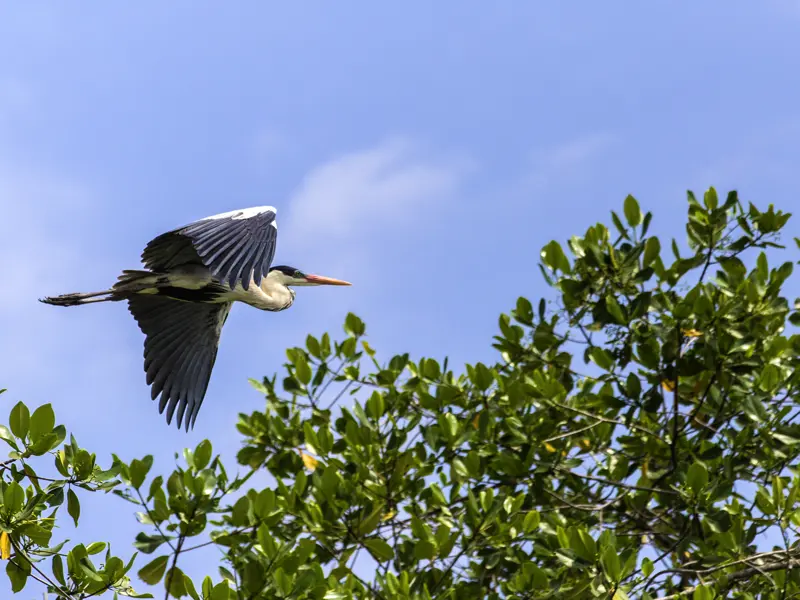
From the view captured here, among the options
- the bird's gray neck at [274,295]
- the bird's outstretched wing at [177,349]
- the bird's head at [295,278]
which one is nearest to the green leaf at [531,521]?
the bird's outstretched wing at [177,349]

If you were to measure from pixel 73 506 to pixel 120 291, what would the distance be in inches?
107

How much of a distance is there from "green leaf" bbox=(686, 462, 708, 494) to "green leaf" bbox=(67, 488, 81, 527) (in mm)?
2578

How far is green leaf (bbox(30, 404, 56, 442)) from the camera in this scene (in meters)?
3.80

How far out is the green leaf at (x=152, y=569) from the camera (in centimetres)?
445

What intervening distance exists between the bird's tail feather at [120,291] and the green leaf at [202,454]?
224 centimetres

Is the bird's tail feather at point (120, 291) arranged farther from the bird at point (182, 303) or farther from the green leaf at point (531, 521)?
the green leaf at point (531, 521)

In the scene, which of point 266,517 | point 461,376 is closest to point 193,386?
point 461,376

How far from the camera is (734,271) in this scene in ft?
18.0

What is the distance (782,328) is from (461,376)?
1.69 meters

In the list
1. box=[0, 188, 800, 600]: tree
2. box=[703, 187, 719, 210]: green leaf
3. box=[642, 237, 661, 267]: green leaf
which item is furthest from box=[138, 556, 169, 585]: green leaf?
box=[703, 187, 719, 210]: green leaf

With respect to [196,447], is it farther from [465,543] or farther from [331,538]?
[465,543]

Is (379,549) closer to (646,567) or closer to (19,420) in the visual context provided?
(646,567)

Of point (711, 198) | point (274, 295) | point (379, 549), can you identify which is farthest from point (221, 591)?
point (274, 295)

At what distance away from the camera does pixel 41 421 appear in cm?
381
